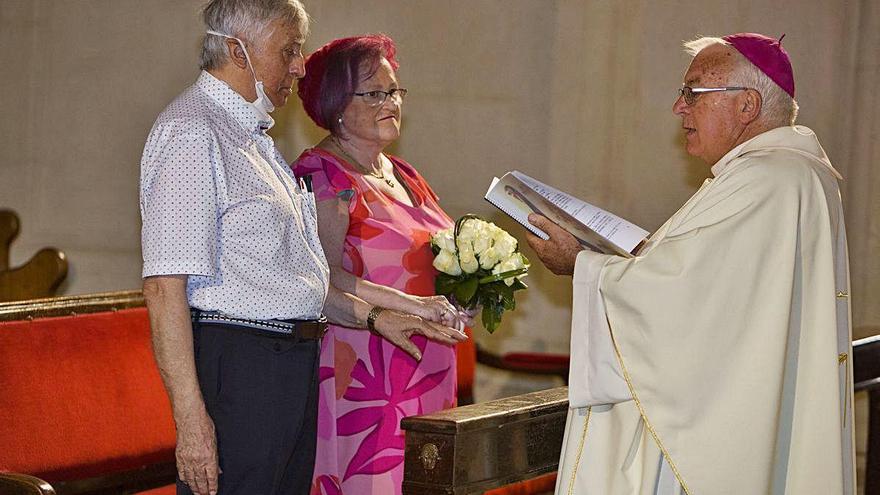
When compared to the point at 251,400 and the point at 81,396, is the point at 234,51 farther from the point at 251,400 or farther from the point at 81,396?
the point at 81,396

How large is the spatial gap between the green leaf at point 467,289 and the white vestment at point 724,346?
64 cm

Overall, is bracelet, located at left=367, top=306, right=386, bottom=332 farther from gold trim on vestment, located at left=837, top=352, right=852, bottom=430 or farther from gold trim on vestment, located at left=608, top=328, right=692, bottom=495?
gold trim on vestment, located at left=837, top=352, right=852, bottom=430

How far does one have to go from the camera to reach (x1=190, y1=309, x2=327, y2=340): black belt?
2.91 meters

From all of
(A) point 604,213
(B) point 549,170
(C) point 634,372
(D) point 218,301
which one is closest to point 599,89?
(B) point 549,170

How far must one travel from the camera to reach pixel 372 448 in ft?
12.3

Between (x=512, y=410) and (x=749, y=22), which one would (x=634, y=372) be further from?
(x=749, y=22)

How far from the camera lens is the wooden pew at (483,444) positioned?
2.96 m

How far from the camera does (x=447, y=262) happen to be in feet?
12.3

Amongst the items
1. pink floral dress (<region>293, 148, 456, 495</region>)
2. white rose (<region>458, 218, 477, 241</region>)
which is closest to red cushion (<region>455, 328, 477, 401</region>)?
pink floral dress (<region>293, 148, 456, 495</region>)

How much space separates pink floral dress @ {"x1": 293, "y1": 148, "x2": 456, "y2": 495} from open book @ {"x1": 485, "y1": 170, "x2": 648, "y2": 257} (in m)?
0.64

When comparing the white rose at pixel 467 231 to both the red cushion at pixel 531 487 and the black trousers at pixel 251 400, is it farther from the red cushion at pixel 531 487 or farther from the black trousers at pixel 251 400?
the red cushion at pixel 531 487

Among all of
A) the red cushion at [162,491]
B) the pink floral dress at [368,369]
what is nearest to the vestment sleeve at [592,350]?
the pink floral dress at [368,369]

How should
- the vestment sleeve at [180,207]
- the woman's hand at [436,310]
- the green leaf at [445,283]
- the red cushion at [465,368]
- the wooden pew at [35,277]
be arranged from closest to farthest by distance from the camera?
the vestment sleeve at [180,207] < the woman's hand at [436,310] < the green leaf at [445,283] < the red cushion at [465,368] < the wooden pew at [35,277]

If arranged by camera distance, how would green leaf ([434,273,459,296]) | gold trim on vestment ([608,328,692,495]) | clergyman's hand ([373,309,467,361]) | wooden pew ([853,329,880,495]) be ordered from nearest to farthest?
gold trim on vestment ([608,328,692,495])
clergyman's hand ([373,309,467,361])
green leaf ([434,273,459,296])
wooden pew ([853,329,880,495])
